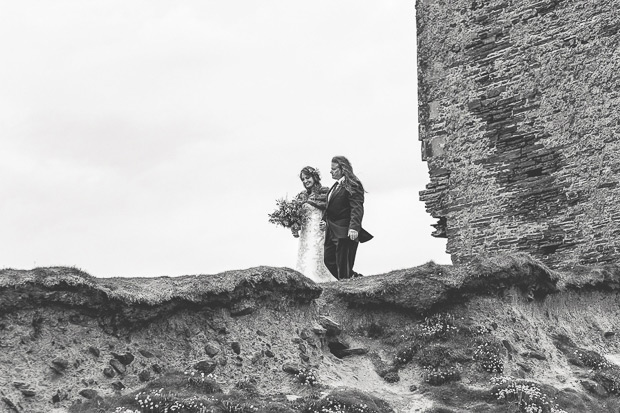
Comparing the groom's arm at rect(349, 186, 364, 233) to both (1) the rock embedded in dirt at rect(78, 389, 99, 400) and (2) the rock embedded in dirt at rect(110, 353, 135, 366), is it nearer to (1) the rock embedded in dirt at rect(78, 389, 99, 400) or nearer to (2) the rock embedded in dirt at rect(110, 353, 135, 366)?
(2) the rock embedded in dirt at rect(110, 353, 135, 366)

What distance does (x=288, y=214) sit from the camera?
11.0 m

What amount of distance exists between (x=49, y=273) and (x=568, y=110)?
975 centimetres

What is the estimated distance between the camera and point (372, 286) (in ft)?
28.5

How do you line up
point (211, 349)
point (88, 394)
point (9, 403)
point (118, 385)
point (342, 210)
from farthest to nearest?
1. point (342, 210)
2. point (211, 349)
3. point (118, 385)
4. point (88, 394)
5. point (9, 403)

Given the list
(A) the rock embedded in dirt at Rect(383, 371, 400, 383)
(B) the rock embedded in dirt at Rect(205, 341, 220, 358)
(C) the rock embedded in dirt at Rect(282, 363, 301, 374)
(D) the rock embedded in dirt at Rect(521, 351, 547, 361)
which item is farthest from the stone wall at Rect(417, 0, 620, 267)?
(B) the rock embedded in dirt at Rect(205, 341, 220, 358)

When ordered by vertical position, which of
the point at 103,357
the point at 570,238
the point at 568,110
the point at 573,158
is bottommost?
the point at 103,357

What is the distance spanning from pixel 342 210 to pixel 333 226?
0.84 ft

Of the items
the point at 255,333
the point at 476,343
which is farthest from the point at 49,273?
the point at 476,343

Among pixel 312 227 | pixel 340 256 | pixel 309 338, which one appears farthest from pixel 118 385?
pixel 312 227

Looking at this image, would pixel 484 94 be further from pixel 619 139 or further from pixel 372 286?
pixel 372 286

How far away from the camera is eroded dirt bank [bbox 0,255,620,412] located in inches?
256

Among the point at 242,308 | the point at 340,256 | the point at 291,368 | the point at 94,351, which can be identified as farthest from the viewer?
the point at 340,256

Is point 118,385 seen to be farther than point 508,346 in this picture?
No

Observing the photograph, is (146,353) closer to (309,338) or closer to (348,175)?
(309,338)
